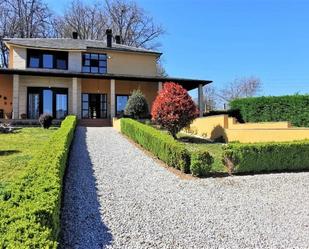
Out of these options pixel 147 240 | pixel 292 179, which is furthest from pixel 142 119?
pixel 147 240

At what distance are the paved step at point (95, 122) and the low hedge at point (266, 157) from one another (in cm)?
1697

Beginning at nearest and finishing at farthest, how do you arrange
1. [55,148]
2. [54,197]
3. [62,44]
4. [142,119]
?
[54,197] < [55,148] < [142,119] < [62,44]

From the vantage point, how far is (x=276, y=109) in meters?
22.6

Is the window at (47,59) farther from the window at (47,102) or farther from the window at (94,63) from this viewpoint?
the window at (47,102)

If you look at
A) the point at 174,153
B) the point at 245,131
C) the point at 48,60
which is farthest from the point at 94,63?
the point at 174,153

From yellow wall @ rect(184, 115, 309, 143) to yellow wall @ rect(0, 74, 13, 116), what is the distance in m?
15.3

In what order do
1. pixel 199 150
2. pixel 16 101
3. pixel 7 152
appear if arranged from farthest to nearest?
pixel 16 101
pixel 7 152
pixel 199 150

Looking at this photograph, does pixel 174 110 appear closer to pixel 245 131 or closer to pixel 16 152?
pixel 245 131

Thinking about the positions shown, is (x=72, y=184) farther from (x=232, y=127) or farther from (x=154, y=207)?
(x=232, y=127)

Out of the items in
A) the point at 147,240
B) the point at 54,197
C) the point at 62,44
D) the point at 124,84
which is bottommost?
the point at 147,240

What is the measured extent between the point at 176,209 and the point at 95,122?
2024 centimetres

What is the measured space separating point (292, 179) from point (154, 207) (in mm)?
4827

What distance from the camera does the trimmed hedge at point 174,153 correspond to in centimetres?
1067

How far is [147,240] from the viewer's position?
20.0 feet
